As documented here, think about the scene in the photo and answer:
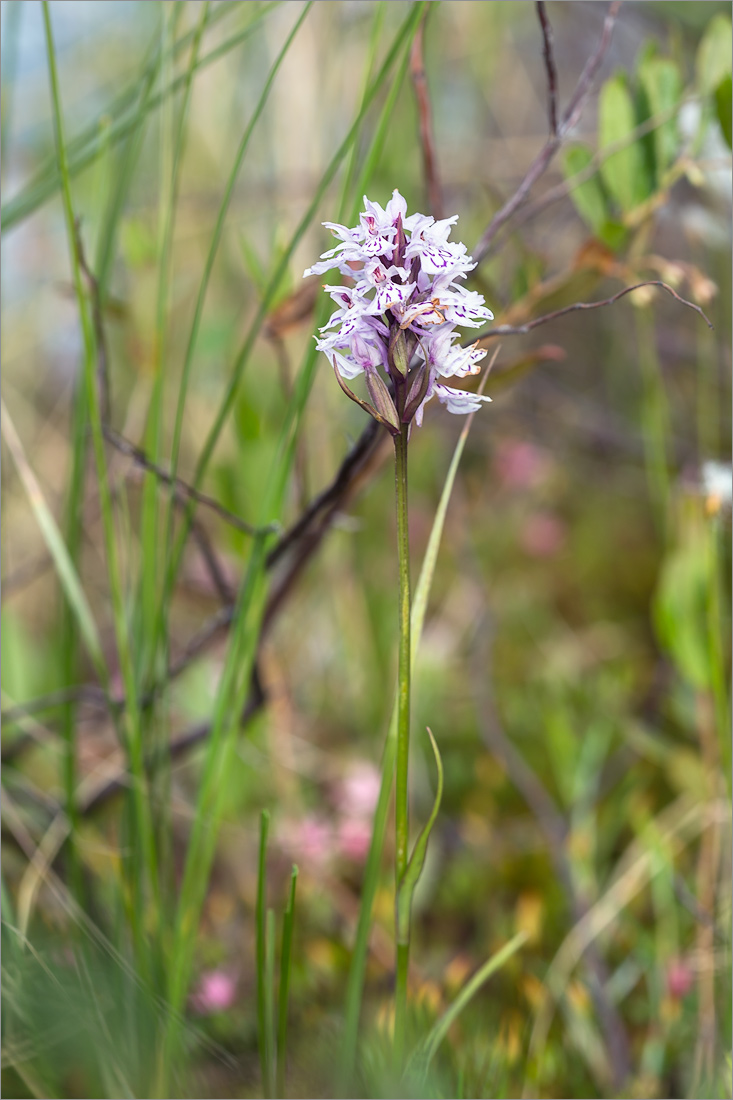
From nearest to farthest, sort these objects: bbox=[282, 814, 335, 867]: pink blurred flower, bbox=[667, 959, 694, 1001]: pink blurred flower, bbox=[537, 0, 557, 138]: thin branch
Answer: bbox=[537, 0, 557, 138]: thin branch, bbox=[667, 959, 694, 1001]: pink blurred flower, bbox=[282, 814, 335, 867]: pink blurred flower

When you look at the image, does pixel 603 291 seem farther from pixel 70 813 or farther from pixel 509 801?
pixel 70 813

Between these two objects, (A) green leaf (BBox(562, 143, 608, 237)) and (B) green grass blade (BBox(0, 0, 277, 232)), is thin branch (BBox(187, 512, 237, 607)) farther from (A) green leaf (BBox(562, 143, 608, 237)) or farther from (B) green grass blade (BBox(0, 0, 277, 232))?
(A) green leaf (BBox(562, 143, 608, 237))

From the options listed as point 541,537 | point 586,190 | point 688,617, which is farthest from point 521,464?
point 586,190

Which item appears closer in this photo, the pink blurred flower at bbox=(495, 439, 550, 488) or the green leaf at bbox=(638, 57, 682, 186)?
the green leaf at bbox=(638, 57, 682, 186)

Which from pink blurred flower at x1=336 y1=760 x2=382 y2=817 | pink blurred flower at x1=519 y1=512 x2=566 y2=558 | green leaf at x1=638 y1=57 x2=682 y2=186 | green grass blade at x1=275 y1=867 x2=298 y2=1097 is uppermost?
green leaf at x1=638 y1=57 x2=682 y2=186

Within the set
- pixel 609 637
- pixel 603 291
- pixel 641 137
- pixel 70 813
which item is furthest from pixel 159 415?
pixel 603 291

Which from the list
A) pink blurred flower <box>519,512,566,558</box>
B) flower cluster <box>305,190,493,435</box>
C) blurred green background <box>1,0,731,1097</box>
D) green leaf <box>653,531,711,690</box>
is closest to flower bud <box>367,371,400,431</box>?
flower cluster <box>305,190,493,435</box>
